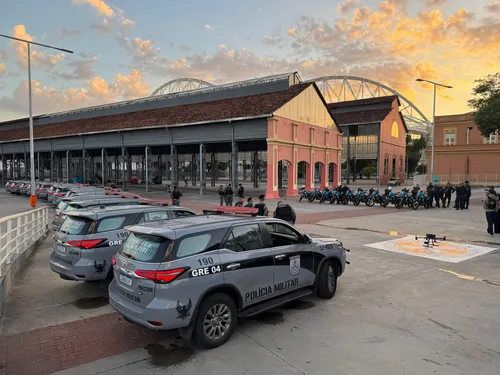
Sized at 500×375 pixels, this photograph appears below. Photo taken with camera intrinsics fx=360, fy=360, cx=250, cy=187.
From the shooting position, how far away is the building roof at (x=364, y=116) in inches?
2280

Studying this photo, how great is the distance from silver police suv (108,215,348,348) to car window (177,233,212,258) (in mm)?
13

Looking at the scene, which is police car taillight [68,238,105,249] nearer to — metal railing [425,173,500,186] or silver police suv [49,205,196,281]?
silver police suv [49,205,196,281]

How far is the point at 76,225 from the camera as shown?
6.85 m

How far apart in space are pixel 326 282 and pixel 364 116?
187 feet

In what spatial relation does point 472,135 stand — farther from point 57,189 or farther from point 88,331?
point 88,331

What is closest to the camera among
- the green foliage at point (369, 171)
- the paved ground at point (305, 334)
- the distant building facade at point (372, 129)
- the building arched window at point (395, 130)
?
the paved ground at point (305, 334)

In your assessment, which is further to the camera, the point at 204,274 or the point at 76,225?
the point at 76,225

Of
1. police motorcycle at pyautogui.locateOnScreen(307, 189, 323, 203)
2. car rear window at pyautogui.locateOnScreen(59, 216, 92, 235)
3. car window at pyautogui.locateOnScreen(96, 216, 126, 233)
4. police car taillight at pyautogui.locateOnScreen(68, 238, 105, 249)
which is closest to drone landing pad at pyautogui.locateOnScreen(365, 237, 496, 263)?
car window at pyautogui.locateOnScreen(96, 216, 126, 233)

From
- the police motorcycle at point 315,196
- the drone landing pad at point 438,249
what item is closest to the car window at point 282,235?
the drone landing pad at point 438,249

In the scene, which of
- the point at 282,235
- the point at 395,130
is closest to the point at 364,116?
the point at 395,130

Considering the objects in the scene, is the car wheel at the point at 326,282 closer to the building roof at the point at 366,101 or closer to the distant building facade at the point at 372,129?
the distant building facade at the point at 372,129

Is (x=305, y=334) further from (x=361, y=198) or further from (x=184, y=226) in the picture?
(x=361, y=198)

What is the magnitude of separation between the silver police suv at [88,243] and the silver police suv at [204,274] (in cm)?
148

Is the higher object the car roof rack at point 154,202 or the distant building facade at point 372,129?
the distant building facade at point 372,129
